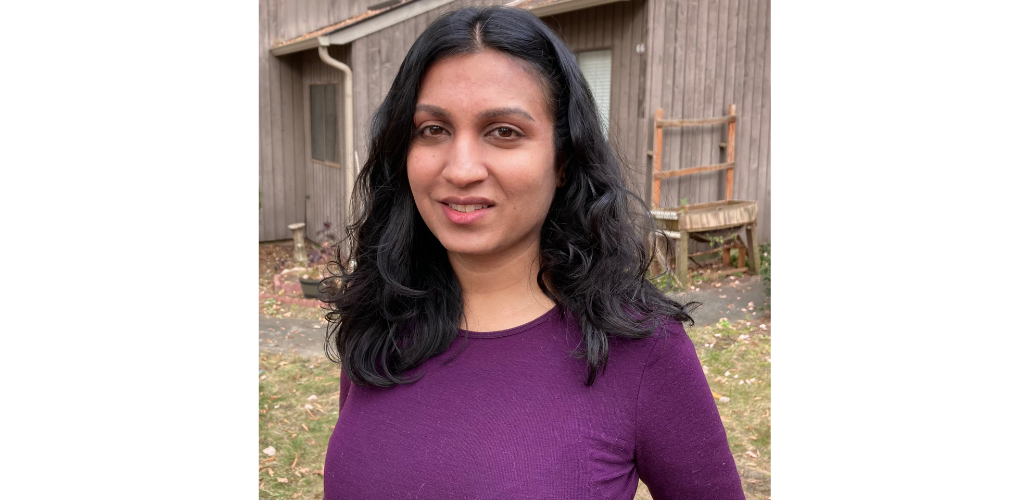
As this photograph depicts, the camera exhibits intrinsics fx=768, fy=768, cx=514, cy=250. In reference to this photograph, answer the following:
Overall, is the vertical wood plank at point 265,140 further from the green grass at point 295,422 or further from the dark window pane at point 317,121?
the green grass at point 295,422

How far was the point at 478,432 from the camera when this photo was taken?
1.09 meters

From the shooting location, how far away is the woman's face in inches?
42.4

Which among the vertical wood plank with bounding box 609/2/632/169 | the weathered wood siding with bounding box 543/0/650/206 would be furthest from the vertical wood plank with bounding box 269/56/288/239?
the vertical wood plank with bounding box 609/2/632/169

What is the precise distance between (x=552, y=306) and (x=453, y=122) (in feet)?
1.07

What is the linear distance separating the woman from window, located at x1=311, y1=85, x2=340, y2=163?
510cm

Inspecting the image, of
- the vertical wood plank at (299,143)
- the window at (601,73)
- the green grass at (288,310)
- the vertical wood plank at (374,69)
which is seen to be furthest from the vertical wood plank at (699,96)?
the vertical wood plank at (299,143)

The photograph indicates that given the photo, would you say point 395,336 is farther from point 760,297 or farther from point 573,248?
point 760,297

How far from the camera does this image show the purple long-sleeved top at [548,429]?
1.06m

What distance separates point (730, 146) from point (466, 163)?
17.0ft

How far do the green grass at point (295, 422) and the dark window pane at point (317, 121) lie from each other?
2746mm

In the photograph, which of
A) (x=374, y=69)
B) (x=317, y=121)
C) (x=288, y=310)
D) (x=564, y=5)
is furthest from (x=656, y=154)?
(x=317, y=121)

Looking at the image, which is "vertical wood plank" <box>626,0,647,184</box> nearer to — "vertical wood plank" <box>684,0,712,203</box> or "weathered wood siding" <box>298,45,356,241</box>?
"vertical wood plank" <box>684,0,712,203</box>

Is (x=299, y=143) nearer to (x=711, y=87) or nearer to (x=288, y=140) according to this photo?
(x=288, y=140)
